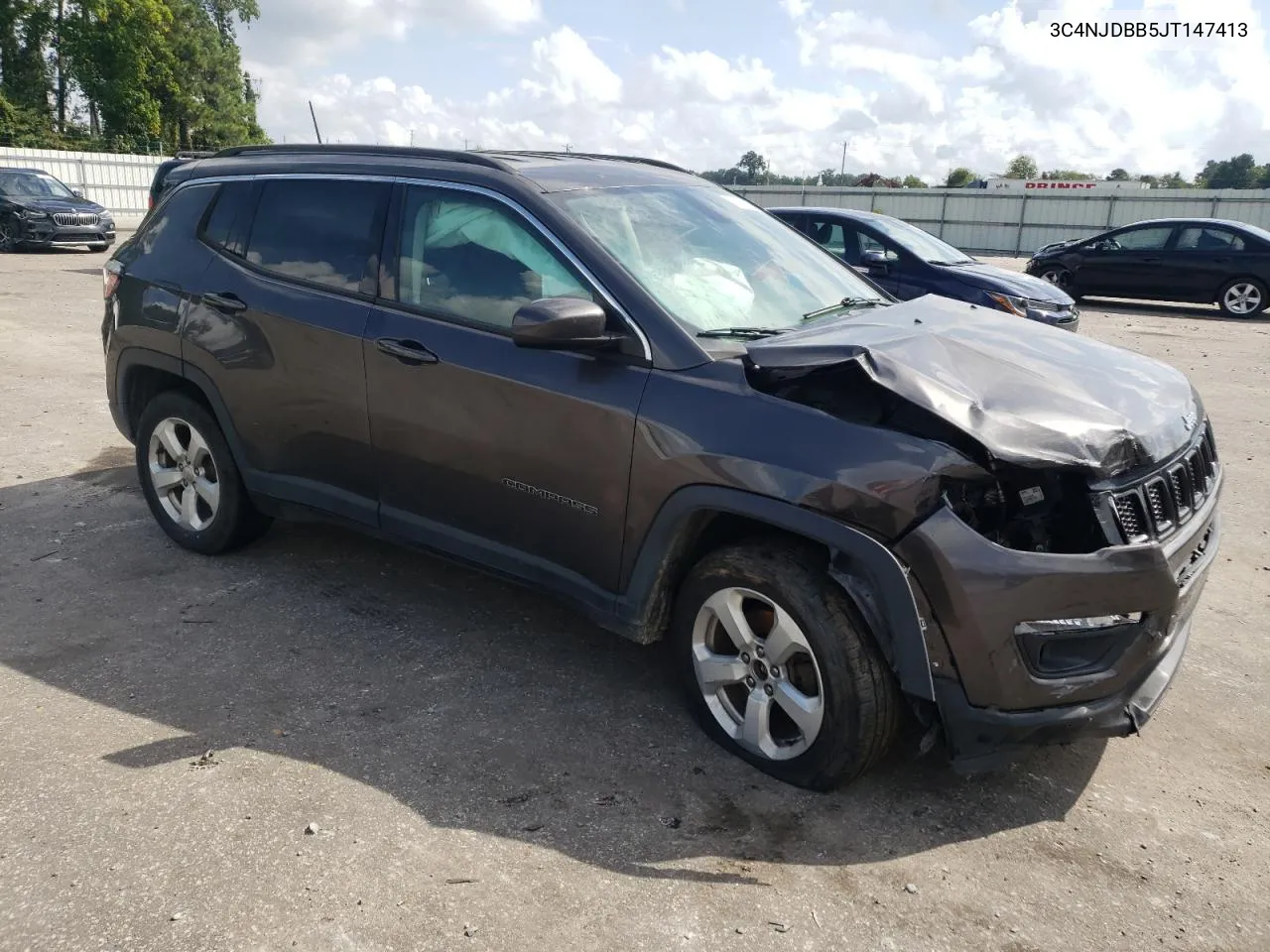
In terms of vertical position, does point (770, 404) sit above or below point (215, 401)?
above

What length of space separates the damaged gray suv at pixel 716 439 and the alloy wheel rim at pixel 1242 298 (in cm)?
1441

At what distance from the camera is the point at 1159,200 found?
1277 inches

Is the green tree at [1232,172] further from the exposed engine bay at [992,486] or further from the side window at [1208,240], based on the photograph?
the exposed engine bay at [992,486]

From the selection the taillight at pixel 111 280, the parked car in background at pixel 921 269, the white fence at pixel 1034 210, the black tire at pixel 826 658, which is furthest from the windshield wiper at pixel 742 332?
the white fence at pixel 1034 210

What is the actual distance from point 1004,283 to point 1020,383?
7.33 meters

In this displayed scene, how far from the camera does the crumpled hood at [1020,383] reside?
2.85 metres

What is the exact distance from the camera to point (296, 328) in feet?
13.8

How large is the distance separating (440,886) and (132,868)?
85cm

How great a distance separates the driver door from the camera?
338cm

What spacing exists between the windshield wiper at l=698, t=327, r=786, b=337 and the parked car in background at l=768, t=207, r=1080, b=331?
6.14 metres

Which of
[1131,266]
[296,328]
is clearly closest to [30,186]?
[296,328]

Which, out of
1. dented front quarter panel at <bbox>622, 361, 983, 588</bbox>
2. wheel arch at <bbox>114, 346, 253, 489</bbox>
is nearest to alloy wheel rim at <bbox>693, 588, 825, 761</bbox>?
dented front quarter panel at <bbox>622, 361, 983, 588</bbox>

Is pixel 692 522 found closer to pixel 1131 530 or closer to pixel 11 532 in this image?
pixel 1131 530

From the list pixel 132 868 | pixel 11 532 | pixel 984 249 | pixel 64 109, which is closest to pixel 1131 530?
pixel 132 868
